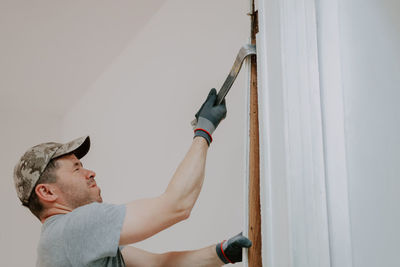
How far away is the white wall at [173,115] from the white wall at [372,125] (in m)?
0.75

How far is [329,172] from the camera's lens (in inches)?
28.2

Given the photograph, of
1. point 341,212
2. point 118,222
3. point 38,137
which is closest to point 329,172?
point 341,212

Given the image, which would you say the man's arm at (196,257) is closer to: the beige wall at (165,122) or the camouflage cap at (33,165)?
the beige wall at (165,122)

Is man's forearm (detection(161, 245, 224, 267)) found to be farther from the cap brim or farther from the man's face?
the cap brim

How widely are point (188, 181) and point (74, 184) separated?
1.93 feet

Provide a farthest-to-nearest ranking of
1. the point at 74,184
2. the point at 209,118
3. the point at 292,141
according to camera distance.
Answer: the point at 74,184 < the point at 209,118 < the point at 292,141

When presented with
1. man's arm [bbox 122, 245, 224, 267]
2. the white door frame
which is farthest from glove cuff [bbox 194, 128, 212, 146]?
the white door frame

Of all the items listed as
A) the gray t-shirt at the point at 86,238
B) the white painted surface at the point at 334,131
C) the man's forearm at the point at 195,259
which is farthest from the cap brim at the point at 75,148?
the white painted surface at the point at 334,131

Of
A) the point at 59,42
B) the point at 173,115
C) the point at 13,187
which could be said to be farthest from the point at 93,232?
the point at 13,187

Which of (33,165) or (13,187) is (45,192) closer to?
(33,165)

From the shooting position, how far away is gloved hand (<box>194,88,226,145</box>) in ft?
4.30

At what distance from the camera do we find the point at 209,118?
4.36 ft

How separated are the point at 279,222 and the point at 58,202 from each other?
110cm

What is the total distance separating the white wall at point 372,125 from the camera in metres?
0.72
